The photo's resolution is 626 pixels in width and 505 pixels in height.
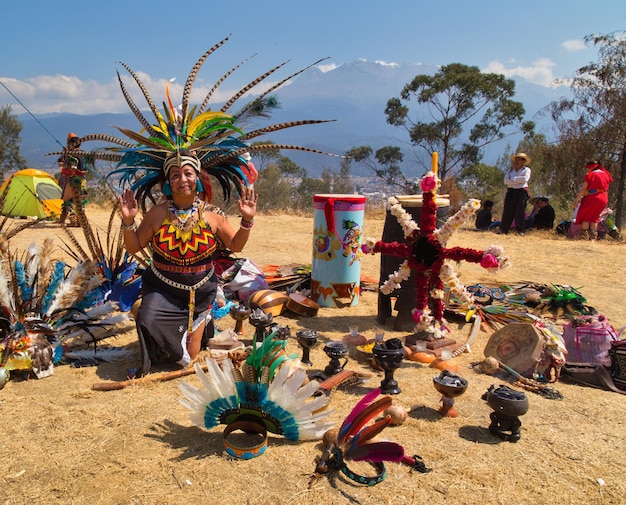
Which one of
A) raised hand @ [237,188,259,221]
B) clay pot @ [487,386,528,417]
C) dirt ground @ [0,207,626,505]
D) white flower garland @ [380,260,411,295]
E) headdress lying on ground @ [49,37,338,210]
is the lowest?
dirt ground @ [0,207,626,505]

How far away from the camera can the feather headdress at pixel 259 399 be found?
252 centimetres

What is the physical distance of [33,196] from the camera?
1132 centimetres

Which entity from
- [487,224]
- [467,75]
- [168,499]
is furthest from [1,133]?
[168,499]

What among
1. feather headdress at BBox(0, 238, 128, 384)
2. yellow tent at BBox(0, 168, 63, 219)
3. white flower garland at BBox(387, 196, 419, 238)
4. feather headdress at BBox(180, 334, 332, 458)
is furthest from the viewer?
yellow tent at BBox(0, 168, 63, 219)

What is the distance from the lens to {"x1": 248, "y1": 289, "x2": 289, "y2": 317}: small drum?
504cm

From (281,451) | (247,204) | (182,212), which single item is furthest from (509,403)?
(182,212)

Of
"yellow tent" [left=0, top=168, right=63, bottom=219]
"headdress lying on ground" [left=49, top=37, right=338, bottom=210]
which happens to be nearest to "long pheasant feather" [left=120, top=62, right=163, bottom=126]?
"headdress lying on ground" [left=49, top=37, right=338, bottom=210]

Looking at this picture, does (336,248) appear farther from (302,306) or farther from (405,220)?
(405,220)

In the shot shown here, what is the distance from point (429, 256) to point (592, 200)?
855 centimetres

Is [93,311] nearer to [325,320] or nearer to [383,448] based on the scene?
[325,320]

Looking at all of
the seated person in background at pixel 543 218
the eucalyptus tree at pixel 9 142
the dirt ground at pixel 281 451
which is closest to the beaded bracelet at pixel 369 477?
the dirt ground at pixel 281 451

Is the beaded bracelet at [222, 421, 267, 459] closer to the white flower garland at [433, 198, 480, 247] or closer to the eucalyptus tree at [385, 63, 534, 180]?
the white flower garland at [433, 198, 480, 247]

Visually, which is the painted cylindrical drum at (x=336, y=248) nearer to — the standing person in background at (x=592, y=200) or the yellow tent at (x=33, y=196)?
the standing person in background at (x=592, y=200)

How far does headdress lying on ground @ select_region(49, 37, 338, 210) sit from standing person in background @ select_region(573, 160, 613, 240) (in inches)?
360
